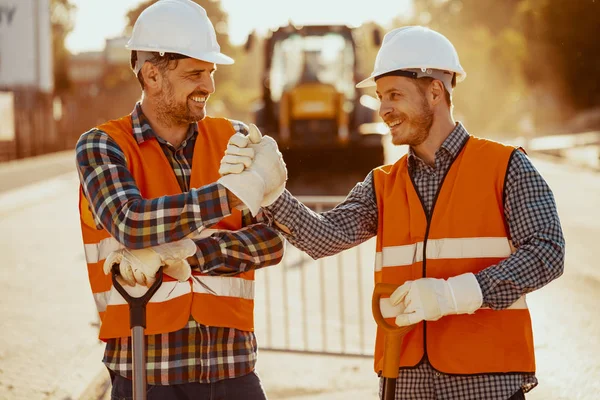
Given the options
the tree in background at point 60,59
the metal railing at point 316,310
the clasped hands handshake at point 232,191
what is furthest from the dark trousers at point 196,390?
the tree in background at point 60,59

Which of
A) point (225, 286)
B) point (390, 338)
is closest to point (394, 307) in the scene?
point (390, 338)

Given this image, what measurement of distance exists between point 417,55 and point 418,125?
0.83 ft

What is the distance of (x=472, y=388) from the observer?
3.34m

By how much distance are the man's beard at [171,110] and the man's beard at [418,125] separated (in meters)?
0.73

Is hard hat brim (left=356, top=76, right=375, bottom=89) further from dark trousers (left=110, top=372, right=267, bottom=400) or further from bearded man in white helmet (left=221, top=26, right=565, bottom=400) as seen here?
dark trousers (left=110, top=372, right=267, bottom=400)

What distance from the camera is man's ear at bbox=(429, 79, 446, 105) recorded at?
12.1ft

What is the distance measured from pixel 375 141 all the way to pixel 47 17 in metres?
27.9

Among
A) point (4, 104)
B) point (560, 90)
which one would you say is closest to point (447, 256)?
point (4, 104)

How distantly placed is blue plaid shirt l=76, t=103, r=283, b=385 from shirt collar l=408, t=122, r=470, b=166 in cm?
57

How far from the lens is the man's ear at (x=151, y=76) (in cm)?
352

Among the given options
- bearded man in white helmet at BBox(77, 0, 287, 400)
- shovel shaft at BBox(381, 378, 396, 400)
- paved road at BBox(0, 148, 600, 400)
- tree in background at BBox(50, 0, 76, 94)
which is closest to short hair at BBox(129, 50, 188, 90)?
bearded man in white helmet at BBox(77, 0, 287, 400)

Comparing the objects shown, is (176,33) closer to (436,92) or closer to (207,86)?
(207,86)

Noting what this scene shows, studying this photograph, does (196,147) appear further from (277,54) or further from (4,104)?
(4,104)

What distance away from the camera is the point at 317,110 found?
2170 cm
